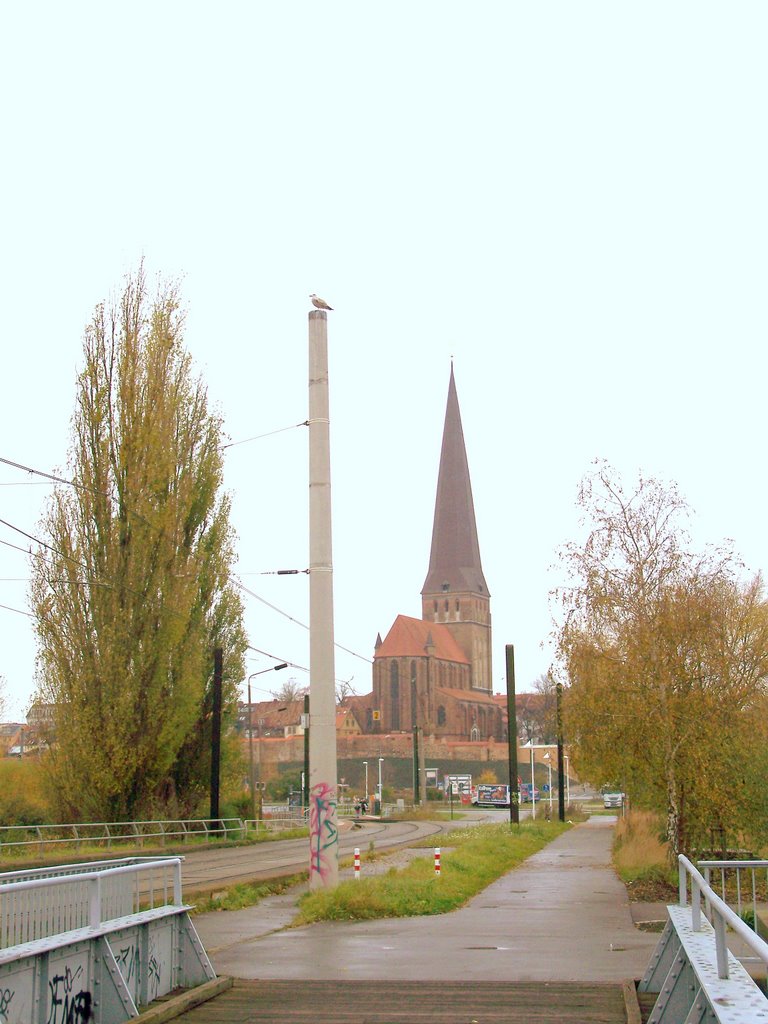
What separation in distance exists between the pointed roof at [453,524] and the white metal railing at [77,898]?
443 ft

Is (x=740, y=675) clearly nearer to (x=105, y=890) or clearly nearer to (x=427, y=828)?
(x=105, y=890)

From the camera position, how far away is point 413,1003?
9594 millimetres

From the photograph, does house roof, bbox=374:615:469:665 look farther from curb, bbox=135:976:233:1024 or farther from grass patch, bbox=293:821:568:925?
curb, bbox=135:976:233:1024

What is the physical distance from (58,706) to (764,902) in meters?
26.6

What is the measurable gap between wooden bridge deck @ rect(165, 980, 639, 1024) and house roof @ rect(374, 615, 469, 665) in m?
137

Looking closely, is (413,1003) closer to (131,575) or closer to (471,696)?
(131,575)

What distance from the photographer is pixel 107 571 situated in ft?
121

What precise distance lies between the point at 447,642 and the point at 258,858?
405ft

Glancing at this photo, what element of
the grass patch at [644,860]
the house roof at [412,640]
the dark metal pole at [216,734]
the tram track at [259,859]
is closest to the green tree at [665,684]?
the grass patch at [644,860]

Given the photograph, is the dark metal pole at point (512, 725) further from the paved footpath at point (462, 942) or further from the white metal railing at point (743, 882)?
the white metal railing at point (743, 882)

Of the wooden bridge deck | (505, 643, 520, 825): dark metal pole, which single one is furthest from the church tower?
the wooden bridge deck

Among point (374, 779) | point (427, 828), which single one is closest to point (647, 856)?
point (427, 828)

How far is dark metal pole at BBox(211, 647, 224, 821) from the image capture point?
40.2 meters

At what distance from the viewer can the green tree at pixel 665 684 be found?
18.8 metres
